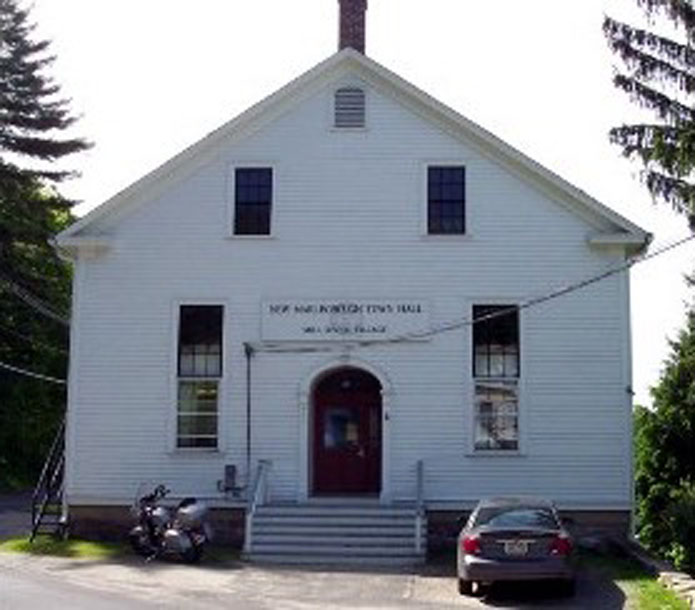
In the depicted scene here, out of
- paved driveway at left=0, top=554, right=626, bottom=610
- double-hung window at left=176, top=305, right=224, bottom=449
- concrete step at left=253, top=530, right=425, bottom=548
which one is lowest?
paved driveway at left=0, top=554, right=626, bottom=610

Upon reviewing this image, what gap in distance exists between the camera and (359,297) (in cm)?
2556

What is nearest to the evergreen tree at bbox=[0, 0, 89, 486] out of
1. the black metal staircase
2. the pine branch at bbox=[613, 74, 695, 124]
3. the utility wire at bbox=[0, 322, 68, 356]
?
the utility wire at bbox=[0, 322, 68, 356]

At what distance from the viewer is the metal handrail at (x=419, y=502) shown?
22.8 m

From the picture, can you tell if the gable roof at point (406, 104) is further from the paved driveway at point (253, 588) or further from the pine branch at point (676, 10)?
the paved driveway at point (253, 588)

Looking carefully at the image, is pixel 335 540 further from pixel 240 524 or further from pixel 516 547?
pixel 516 547

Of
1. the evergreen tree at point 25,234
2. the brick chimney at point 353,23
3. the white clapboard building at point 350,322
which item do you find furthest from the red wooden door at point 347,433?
the evergreen tree at point 25,234

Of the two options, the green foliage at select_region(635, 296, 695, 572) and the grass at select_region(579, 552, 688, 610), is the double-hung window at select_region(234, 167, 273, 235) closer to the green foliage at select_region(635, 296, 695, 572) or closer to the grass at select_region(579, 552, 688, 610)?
the grass at select_region(579, 552, 688, 610)

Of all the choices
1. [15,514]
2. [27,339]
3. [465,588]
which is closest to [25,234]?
[27,339]

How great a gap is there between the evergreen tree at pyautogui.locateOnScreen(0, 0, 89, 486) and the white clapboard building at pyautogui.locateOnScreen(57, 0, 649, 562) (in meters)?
19.5

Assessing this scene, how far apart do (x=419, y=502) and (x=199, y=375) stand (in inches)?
216

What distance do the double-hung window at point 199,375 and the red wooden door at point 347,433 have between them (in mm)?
2222

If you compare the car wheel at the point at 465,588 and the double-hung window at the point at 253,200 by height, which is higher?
the double-hung window at the point at 253,200

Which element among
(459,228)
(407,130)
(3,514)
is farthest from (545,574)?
(3,514)

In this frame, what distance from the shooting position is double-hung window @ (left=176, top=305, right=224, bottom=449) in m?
25.7
